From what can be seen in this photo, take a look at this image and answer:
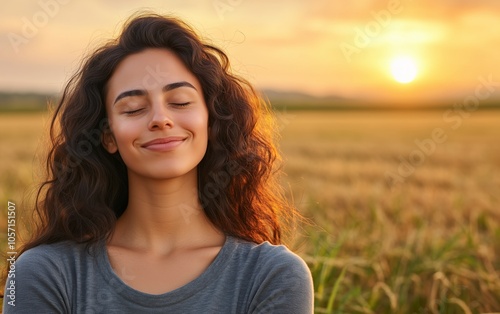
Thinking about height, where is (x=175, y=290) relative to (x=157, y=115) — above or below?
below

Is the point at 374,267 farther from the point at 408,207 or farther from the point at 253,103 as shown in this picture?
the point at 408,207

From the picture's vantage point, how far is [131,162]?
7.48 feet

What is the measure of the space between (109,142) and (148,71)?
0.25 metres

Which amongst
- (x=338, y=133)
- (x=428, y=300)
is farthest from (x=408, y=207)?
(x=338, y=133)

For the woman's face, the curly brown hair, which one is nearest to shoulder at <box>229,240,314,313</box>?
the curly brown hair

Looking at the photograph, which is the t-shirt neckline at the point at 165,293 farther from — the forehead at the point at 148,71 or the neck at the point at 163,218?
the forehead at the point at 148,71

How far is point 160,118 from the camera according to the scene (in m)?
2.22

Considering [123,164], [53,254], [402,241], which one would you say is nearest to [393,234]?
[402,241]

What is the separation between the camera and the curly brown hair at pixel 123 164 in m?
2.39

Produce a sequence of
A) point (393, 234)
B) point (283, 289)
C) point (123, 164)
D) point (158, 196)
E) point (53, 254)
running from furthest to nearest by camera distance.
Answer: point (393, 234), point (123, 164), point (158, 196), point (53, 254), point (283, 289)

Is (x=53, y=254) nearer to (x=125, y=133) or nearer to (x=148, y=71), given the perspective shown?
(x=125, y=133)

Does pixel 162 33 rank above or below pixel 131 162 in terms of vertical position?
above

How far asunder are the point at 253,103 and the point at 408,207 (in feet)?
16.7

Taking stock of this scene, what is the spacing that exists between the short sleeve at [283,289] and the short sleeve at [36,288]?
53 cm
